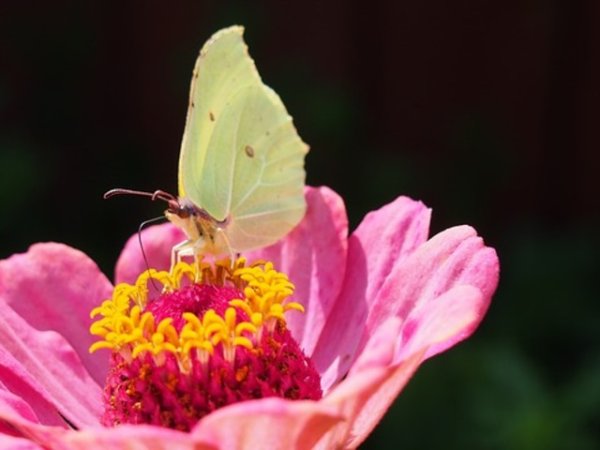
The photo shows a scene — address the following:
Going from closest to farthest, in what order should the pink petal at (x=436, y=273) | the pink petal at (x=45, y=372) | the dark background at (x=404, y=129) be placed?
1. the pink petal at (x=436, y=273)
2. the pink petal at (x=45, y=372)
3. the dark background at (x=404, y=129)

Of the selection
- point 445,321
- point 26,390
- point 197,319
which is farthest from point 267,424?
point 26,390

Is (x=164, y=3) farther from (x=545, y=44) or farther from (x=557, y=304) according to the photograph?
(x=557, y=304)

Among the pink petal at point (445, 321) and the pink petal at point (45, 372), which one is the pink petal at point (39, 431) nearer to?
the pink petal at point (45, 372)

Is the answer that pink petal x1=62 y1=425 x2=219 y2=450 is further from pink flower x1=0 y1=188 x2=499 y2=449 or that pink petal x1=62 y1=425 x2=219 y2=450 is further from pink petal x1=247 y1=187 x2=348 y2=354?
pink petal x1=247 y1=187 x2=348 y2=354

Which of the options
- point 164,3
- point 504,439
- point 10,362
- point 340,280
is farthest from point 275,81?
point 10,362

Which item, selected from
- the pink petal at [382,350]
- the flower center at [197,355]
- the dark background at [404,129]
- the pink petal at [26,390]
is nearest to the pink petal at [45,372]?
the pink petal at [26,390]

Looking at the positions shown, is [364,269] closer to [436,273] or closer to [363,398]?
[436,273]
